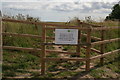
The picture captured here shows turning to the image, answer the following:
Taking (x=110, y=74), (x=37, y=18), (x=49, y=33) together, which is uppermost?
(x=37, y=18)

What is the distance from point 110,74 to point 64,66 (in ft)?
4.64

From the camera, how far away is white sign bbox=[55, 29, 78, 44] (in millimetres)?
5638

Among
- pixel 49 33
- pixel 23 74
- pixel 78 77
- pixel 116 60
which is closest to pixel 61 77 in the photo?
pixel 78 77

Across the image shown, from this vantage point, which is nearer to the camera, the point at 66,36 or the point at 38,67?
the point at 66,36

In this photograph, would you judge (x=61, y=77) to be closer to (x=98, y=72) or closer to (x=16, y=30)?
(x=98, y=72)

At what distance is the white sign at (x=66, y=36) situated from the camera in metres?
5.64

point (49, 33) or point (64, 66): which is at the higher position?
point (49, 33)

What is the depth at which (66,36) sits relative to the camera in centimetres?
566

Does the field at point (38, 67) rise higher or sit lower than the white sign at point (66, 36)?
lower

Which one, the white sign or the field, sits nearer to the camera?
the white sign

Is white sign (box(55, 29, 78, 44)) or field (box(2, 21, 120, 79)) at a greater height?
white sign (box(55, 29, 78, 44))

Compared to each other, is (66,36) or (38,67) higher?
(66,36)

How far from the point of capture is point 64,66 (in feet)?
21.7

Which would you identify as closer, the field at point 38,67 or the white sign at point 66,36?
the white sign at point 66,36
